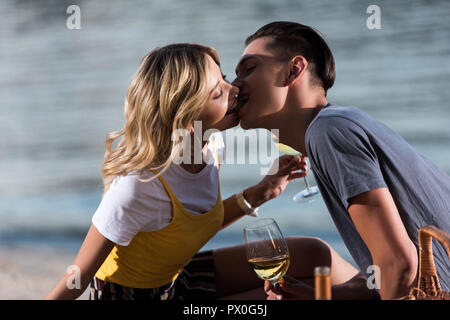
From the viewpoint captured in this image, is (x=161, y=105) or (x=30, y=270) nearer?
(x=161, y=105)

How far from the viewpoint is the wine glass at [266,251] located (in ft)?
3.53

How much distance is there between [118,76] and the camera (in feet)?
13.0

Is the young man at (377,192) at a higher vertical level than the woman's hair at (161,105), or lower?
lower

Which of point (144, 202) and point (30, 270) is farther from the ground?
point (144, 202)

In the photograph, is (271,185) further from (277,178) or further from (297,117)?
(297,117)

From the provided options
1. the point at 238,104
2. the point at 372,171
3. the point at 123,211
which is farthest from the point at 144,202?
the point at 372,171

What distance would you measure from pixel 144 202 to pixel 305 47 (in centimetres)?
64

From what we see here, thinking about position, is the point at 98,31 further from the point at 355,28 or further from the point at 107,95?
the point at 355,28

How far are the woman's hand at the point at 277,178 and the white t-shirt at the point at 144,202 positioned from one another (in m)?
0.21

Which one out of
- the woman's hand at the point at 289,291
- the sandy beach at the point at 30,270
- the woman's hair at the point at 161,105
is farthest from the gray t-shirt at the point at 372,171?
the sandy beach at the point at 30,270

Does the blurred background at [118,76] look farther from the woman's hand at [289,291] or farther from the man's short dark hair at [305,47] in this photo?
the woman's hand at [289,291]

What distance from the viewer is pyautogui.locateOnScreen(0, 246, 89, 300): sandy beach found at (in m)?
2.23

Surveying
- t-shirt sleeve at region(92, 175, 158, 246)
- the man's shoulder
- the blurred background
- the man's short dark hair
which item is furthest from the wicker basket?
the blurred background
